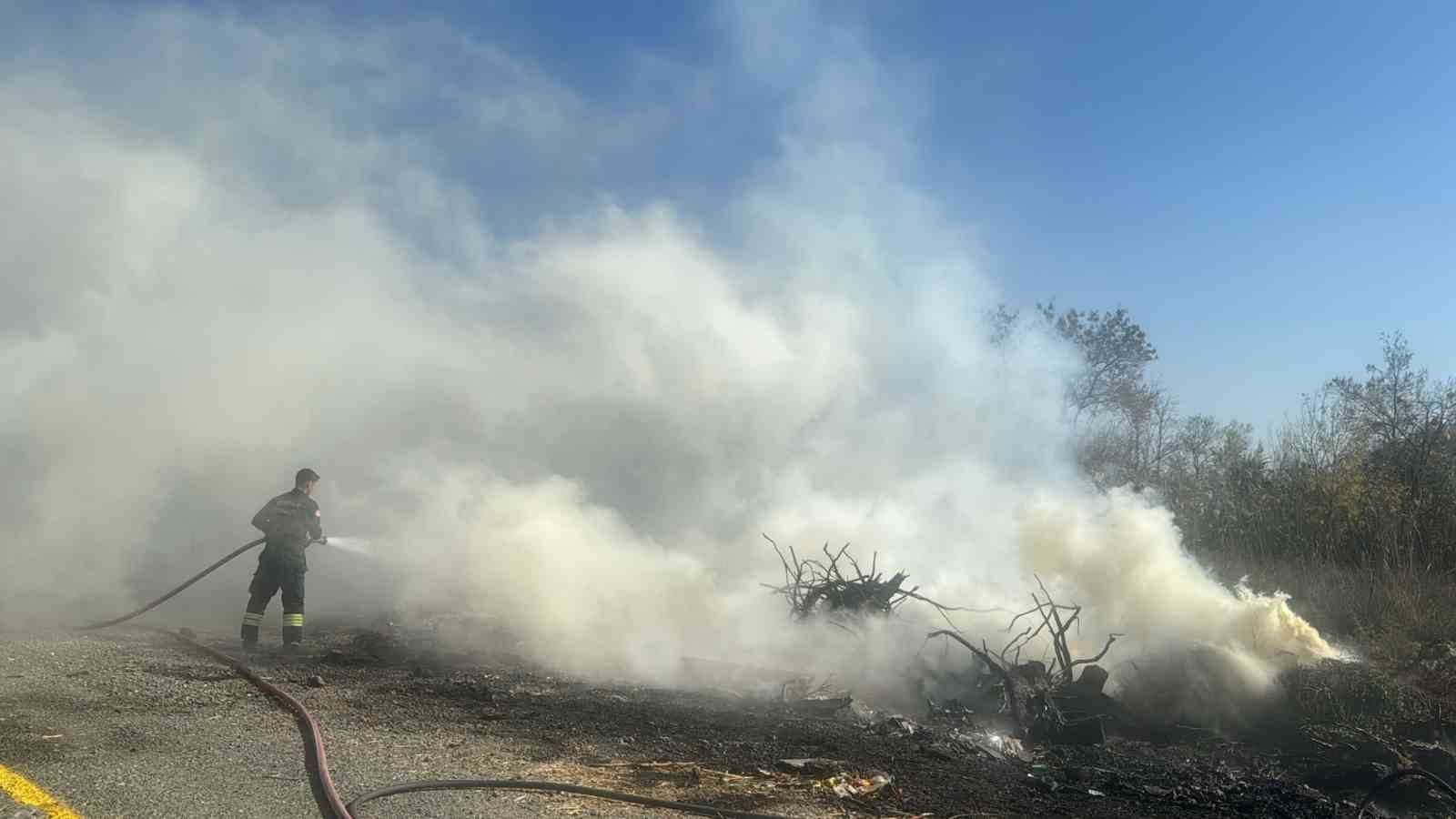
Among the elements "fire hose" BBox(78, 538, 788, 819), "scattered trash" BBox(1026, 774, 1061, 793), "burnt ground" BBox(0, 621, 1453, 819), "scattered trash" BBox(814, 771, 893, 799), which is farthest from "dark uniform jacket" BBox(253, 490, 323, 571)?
"scattered trash" BBox(1026, 774, 1061, 793)

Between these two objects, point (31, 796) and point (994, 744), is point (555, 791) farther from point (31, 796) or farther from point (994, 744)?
point (994, 744)

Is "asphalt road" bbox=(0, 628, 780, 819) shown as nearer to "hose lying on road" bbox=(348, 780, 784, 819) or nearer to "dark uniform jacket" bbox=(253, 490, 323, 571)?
"hose lying on road" bbox=(348, 780, 784, 819)

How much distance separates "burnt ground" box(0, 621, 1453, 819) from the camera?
555 centimetres

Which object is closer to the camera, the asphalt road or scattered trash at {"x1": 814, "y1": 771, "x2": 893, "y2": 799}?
the asphalt road

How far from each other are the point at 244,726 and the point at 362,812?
2263mm

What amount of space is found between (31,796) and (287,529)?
6077 millimetres

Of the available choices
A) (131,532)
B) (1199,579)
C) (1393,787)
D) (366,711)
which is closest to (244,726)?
(366,711)

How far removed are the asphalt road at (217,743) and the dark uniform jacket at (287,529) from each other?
1.71 metres

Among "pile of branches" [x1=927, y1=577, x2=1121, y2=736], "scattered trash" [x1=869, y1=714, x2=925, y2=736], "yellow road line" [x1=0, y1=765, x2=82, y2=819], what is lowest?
"yellow road line" [x1=0, y1=765, x2=82, y2=819]

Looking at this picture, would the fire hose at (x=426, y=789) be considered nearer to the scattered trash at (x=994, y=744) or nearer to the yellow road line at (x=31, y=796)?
the yellow road line at (x=31, y=796)

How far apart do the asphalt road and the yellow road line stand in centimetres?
4

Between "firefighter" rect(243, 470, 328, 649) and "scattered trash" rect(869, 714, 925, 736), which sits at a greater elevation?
"firefighter" rect(243, 470, 328, 649)

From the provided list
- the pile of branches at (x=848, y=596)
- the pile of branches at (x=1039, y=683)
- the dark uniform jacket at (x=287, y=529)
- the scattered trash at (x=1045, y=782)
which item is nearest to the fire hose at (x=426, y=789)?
the scattered trash at (x=1045, y=782)

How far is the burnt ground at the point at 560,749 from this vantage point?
5.55m
